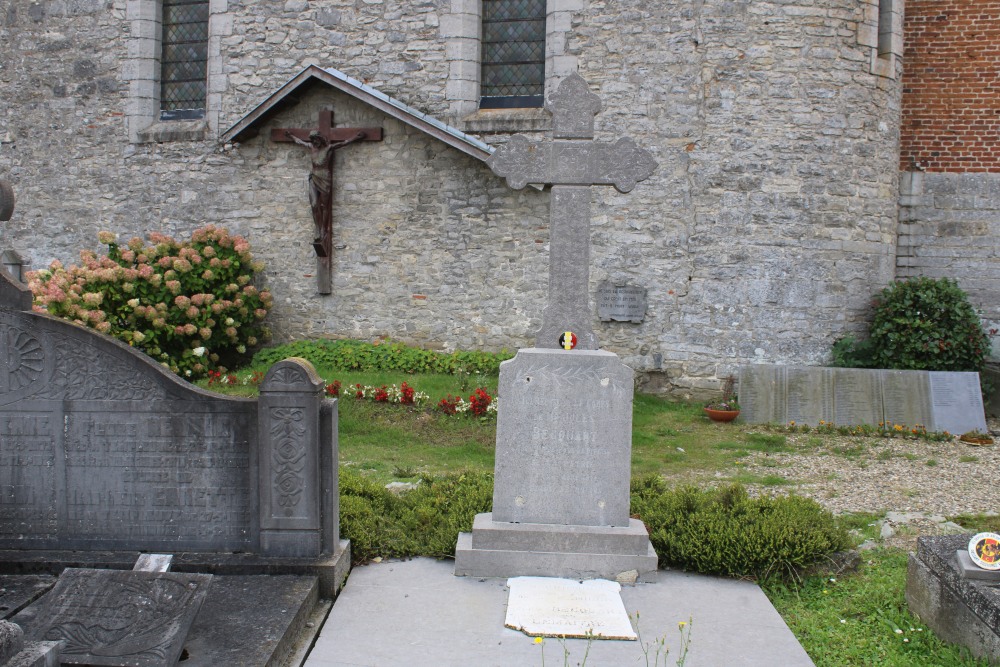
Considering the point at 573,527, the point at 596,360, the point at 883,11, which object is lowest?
the point at 573,527

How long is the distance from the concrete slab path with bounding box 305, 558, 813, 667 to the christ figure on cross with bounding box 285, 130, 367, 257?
718 centimetres

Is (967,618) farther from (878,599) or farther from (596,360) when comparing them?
(596,360)

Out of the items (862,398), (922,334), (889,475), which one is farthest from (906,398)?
(889,475)

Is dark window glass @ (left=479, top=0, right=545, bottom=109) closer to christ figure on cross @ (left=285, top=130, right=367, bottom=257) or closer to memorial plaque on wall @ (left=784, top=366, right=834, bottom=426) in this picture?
christ figure on cross @ (left=285, top=130, right=367, bottom=257)

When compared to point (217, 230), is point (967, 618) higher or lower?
lower

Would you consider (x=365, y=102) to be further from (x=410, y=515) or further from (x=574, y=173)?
(x=410, y=515)

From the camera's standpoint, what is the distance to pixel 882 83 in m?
10.2

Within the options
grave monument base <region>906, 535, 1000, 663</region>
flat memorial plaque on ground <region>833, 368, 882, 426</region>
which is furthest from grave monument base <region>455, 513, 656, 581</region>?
flat memorial plaque on ground <region>833, 368, 882, 426</region>

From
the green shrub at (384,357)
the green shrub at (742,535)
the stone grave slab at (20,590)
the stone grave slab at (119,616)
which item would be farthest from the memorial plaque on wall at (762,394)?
the stone grave slab at (20,590)

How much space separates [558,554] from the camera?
178 inches

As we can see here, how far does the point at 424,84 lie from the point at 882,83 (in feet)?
19.0

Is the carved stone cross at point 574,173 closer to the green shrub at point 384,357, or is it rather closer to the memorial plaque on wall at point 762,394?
the memorial plaque on wall at point 762,394

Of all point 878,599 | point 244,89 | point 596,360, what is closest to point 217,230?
point 244,89

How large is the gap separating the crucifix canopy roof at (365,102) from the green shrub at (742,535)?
6.10 meters
